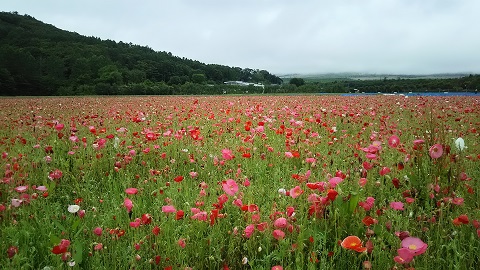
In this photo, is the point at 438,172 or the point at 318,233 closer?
the point at 318,233

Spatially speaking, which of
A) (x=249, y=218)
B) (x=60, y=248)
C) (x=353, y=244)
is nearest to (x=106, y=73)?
(x=249, y=218)

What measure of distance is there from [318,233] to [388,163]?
2028mm

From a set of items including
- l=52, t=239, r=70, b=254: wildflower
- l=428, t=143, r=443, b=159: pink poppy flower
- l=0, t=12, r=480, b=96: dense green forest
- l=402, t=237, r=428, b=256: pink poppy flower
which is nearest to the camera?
l=402, t=237, r=428, b=256: pink poppy flower

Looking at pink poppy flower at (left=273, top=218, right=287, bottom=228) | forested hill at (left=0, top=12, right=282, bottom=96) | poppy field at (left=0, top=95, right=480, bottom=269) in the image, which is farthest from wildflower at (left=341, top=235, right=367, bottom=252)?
forested hill at (left=0, top=12, right=282, bottom=96)

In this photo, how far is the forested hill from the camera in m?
46.5

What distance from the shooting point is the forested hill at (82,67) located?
46.5 m

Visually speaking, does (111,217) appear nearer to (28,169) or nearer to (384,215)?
(28,169)

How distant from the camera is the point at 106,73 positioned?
6266 centimetres

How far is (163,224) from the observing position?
2.42 metres

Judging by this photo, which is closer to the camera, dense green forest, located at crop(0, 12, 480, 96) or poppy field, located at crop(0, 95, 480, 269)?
poppy field, located at crop(0, 95, 480, 269)

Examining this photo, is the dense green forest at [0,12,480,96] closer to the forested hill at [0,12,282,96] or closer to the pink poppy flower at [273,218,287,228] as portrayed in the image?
the forested hill at [0,12,282,96]

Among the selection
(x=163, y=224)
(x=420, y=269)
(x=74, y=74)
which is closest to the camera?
(x=420, y=269)

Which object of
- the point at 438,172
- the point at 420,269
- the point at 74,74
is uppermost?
the point at 74,74

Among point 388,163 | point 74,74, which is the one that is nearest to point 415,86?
point 388,163
